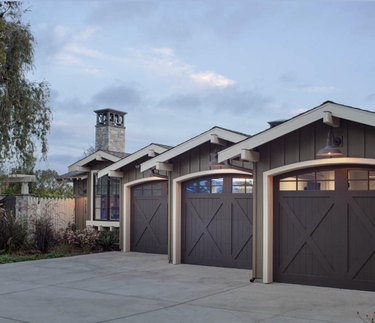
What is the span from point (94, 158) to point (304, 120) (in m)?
9.41

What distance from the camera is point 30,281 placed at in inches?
435

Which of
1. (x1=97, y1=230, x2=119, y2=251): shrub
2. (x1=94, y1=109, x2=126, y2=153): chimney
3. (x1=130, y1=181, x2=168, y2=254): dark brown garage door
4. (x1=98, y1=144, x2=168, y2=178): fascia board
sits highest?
(x1=94, y1=109, x2=126, y2=153): chimney

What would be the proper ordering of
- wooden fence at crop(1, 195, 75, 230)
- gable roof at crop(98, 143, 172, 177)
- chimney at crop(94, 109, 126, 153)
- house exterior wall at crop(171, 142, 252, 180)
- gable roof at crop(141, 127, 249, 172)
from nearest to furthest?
1. gable roof at crop(141, 127, 249, 172)
2. house exterior wall at crop(171, 142, 252, 180)
3. gable roof at crop(98, 143, 172, 177)
4. wooden fence at crop(1, 195, 75, 230)
5. chimney at crop(94, 109, 126, 153)

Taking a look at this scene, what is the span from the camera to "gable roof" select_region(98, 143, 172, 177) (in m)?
15.5

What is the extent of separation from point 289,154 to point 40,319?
18.6 feet

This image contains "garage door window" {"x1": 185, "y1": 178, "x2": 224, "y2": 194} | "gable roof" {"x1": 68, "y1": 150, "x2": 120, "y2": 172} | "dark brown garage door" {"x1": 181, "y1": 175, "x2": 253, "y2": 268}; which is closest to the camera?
"dark brown garage door" {"x1": 181, "y1": 175, "x2": 253, "y2": 268}

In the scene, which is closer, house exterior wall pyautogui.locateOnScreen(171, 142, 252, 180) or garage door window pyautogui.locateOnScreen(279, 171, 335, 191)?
garage door window pyautogui.locateOnScreen(279, 171, 335, 191)

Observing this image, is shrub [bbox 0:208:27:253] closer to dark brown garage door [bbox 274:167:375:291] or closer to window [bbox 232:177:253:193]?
window [bbox 232:177:253:193]

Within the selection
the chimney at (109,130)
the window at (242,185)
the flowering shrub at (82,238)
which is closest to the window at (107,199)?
the flowering shrub at (82,238)

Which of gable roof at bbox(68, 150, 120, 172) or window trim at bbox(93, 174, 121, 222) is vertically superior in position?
gable roof at bbox(68, 150, 120, 172)

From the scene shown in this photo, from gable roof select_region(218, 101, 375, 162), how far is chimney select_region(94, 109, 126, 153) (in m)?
9.80

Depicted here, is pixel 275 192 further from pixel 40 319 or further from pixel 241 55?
pixel 241 55

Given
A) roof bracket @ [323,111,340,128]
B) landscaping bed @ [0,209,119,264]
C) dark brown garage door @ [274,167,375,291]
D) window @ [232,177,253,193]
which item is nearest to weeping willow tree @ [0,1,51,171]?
landscaping bed @ [0,209,119,264]

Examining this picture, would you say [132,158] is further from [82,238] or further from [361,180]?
[361,180]
